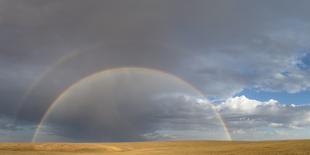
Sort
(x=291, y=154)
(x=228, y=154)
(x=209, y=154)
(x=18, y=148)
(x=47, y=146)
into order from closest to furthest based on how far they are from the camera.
Result: (x=291, y=154) → (x=228, y=154) → (x=209, y=154) → (x=18, y=148) → (x=47, y=146)

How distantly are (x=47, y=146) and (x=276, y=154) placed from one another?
61.0 m

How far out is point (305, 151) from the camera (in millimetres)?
41688

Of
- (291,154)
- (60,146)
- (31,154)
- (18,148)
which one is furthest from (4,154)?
(291,154)

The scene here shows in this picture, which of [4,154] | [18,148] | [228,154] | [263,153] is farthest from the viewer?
[18,148]

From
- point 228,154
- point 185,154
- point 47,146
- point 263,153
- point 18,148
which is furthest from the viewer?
point 47,146

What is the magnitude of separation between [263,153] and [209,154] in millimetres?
8679

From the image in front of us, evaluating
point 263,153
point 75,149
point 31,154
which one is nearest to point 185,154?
point 263,153

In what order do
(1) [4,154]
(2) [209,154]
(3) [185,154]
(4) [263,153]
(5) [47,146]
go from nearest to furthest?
(4) [263,153] → (2) [209,154] → (3) [185,154] → (1) [4,154] → (5) [47,146]

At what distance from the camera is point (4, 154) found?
62938mm

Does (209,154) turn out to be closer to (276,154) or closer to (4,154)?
(276,154)

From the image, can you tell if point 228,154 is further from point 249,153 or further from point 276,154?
point 276,154

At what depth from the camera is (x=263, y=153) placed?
43.5 m

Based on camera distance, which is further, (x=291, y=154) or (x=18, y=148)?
(x=18, y=148)

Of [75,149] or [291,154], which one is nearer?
[291,154]
